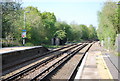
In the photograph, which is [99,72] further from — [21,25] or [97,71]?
[21,25]

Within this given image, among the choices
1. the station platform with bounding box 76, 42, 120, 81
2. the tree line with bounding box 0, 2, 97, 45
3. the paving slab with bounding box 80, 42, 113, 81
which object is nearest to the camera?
the station platform with bounding box 76, 42, 120, 81

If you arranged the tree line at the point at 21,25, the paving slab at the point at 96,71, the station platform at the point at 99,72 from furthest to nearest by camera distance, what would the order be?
the tree line at the point at 21,25
the paving slab at the point at 96,71
the station platform at the point at 99,72

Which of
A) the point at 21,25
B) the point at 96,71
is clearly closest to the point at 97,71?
→ the point at 96,71

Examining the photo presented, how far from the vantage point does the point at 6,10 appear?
2022cm

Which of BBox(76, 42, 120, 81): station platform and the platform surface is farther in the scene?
the platform surface

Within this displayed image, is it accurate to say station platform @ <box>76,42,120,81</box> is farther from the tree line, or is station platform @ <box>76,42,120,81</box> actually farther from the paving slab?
the tree line

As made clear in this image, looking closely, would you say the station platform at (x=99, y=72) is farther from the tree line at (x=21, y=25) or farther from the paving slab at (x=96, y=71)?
the tree line at (x=21, y=25)

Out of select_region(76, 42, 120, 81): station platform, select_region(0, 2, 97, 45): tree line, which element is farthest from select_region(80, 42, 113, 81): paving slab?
select_region(0, 2, 97, 45): tree line

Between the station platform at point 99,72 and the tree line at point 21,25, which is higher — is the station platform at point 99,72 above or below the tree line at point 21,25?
below

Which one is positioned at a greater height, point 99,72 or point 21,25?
point 21,25

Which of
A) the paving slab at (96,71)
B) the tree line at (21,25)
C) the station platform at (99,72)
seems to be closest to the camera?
the station platform at (99,72)

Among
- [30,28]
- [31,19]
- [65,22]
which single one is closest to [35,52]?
[30,28]

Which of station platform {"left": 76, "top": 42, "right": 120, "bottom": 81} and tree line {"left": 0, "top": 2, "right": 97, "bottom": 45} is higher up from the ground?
tree line {"left": 0, "top": 2, "right": 97, "bottom": 45}

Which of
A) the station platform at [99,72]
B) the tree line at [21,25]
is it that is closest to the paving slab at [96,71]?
the station platform at [99,72]
